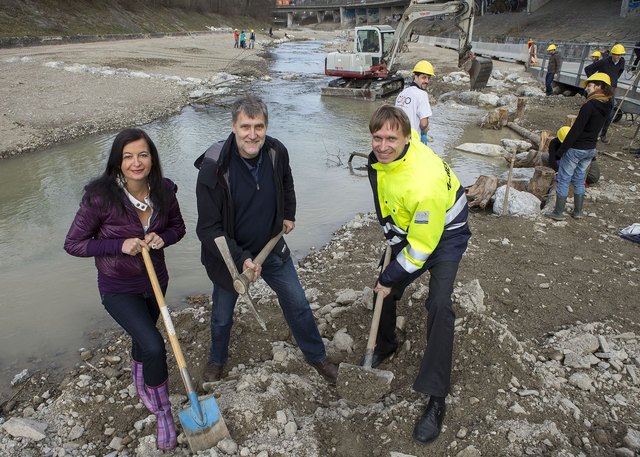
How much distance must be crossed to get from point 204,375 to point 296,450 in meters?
1.03

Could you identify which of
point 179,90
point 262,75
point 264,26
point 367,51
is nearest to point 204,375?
point 179,90

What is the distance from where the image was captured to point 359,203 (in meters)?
7.75

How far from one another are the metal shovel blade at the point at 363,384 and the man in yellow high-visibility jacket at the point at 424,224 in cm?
27

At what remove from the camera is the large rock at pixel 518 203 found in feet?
20.6

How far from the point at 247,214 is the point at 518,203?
481 centimetres

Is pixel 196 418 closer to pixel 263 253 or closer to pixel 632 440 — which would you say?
pixel 263 253

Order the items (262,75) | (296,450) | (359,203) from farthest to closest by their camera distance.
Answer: (262,75)
(359,203)
(296,450)

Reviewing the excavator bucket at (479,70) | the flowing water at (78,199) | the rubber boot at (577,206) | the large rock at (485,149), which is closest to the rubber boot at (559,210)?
the rubber boot at (577,206)

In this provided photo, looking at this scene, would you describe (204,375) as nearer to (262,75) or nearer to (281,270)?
(281,270)

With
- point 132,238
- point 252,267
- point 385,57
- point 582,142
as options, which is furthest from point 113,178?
point 385,57

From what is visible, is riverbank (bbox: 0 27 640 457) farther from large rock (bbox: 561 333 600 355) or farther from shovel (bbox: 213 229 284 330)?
shovel (bbox: 213 229 284 330)

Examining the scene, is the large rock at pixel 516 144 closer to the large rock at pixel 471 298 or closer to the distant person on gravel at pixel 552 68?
the large rock at pixel 471 298

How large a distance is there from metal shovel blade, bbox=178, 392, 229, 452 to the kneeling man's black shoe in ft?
3.93

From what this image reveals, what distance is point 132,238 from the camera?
2639 millimetres
